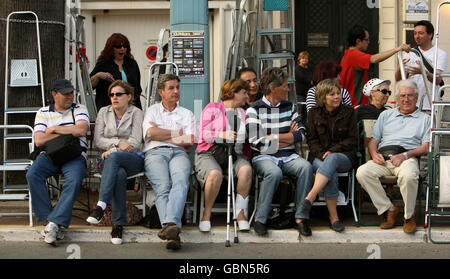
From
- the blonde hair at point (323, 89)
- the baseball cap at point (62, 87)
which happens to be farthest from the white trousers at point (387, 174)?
the baseball cap at point (62, 87)

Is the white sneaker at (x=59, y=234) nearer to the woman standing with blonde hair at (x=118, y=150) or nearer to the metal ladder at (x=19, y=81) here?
the woman standing with blonde hair at (x=118, y=150)

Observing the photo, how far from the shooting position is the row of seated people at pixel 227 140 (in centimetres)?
671

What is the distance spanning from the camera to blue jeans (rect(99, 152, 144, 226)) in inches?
262

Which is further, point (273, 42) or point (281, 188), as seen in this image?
point (273, 42)

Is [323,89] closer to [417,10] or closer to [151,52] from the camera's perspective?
[417,10]

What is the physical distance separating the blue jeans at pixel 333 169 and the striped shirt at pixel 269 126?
0.39m

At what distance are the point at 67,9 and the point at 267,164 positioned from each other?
3.47 meters

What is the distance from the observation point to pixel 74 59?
8.51 m

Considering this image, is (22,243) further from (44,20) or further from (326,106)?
(326,106)

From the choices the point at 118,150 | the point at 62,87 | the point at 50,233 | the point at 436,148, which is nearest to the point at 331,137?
the point at 436,148

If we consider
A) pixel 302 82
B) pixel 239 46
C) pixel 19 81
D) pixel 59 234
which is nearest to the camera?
pixel 59 234

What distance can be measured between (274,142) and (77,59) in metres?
3.21

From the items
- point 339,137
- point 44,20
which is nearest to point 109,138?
point 44,20

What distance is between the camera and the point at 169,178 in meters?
6.85
